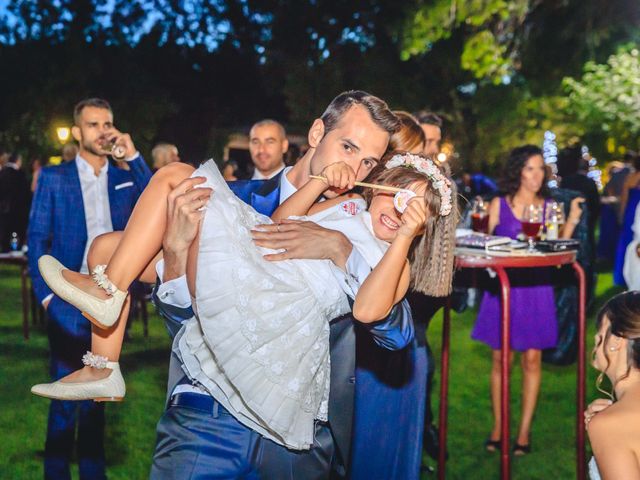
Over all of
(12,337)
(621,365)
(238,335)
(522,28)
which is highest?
(522,28)

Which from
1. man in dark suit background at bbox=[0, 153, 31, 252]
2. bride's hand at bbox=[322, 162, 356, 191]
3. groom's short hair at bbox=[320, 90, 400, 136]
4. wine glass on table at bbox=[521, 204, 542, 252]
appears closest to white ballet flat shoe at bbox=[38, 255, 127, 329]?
bride's hand at bbox=[322, 162, 356, 191]

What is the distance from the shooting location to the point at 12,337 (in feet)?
27.0

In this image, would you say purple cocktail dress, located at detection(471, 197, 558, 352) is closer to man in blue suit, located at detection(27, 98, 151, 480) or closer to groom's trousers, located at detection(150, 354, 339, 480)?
man in blue suit, located at detection(27, 98, 151, 480)

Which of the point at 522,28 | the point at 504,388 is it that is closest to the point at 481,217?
the point at 504,388

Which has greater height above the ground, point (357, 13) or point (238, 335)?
point (357, 13)

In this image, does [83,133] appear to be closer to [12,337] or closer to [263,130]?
[263,130]

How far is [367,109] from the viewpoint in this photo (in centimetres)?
264

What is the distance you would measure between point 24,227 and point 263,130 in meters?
6.96

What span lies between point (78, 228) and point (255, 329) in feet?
7.57

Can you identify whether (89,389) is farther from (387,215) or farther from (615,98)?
(615,98)

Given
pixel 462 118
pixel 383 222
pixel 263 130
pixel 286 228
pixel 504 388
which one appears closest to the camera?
pixel 286 228

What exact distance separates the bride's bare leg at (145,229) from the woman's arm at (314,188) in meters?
0.35

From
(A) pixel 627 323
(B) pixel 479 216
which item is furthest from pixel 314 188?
(B) pixel 479 216

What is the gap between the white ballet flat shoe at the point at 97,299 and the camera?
8.11 feet
